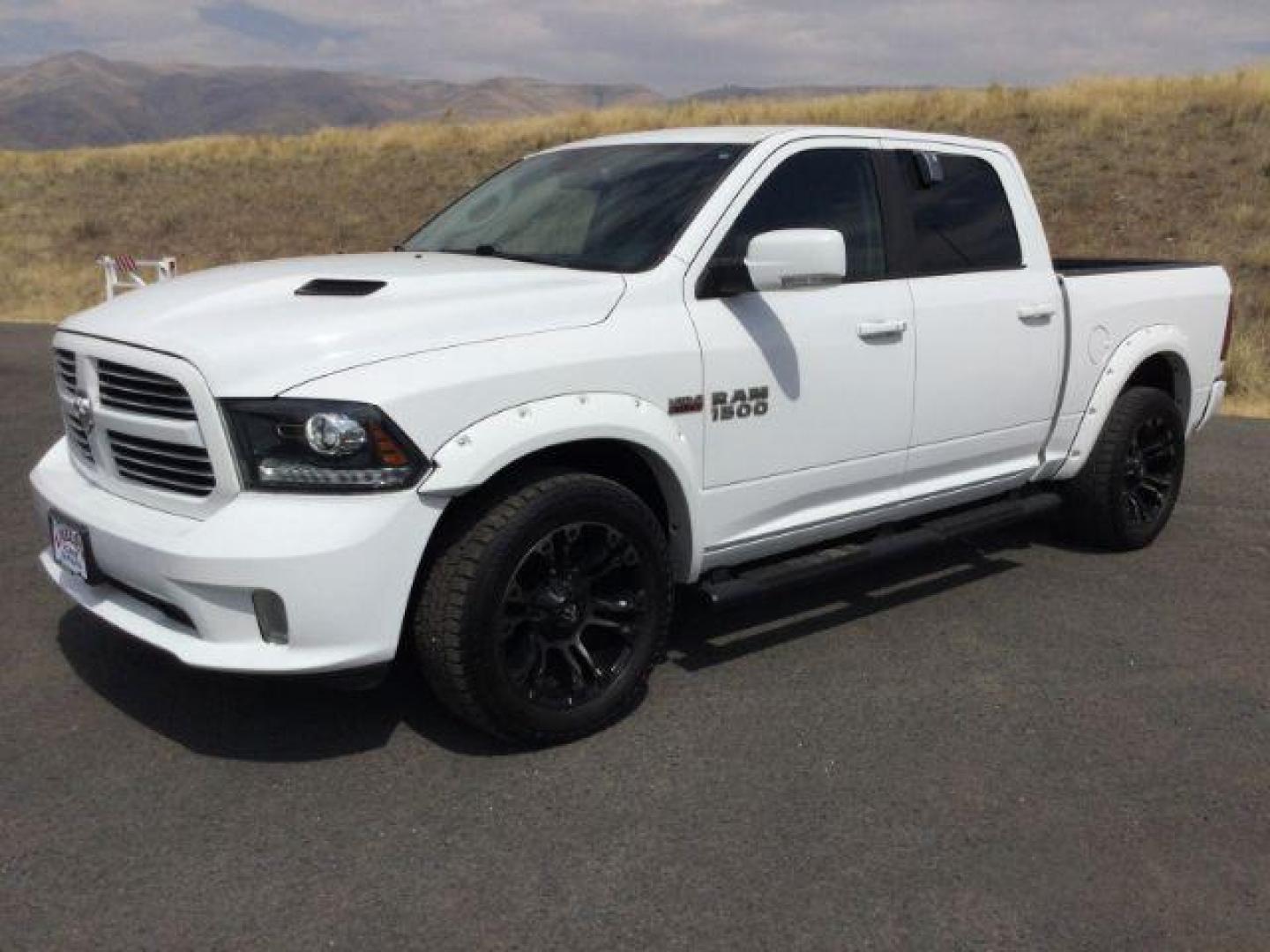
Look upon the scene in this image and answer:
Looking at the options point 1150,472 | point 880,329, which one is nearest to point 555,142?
point 1150,472

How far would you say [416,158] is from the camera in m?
32.5

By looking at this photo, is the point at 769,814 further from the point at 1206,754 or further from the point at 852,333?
the point at 852,333

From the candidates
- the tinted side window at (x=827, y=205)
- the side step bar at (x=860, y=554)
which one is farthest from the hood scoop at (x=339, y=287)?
the side step bar at (x=860, y=554)

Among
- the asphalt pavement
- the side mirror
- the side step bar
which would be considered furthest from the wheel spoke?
the side mirror

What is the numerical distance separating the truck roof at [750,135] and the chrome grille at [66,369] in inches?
88.5

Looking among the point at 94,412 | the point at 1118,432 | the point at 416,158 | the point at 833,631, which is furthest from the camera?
the point at 416,158

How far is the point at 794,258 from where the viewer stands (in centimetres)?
370

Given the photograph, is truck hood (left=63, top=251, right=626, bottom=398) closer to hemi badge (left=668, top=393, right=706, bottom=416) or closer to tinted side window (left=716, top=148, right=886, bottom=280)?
hemi badge (left=668, top=393, right=706, bottom=416)

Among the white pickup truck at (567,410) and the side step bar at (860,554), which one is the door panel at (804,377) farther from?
the side step bar at (860,554)

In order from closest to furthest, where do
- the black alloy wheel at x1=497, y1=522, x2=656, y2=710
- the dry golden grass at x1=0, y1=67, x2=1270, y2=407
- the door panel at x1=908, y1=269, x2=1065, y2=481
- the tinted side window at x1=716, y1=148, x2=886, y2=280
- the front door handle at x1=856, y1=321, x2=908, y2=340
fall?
the black alloy wheel at x1=497, y1=522, x2=656, y2=710 < the tinted side window at x1=716, y1=148, x2=886, y2=280 < the front door handle at x1=856, y1=321, x2=908, y2=340 < the door panel at x1=908, y1=269, x2=1065, y2=481 < the dry golden grass at x1=0, y1=67, x2=1270, y2=407

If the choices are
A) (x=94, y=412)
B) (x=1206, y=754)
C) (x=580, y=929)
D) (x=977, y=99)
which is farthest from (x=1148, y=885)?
(x=977, y=99)

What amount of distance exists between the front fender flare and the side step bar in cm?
18

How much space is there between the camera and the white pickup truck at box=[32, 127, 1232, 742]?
3154mm

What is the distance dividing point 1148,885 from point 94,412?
3.33 metres
